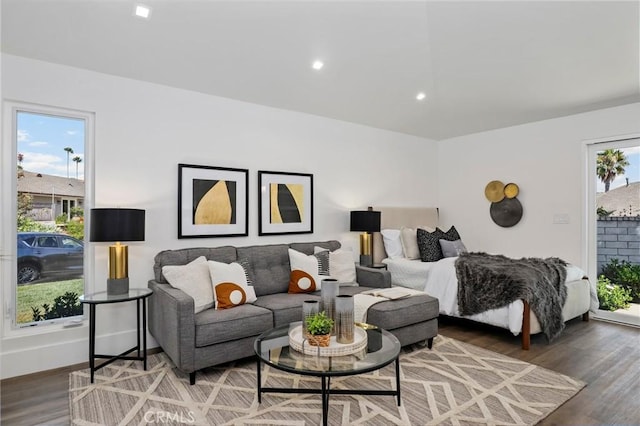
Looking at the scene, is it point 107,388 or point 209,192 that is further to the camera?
point 209,192

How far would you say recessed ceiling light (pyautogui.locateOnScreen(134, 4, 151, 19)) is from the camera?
238 centimetres

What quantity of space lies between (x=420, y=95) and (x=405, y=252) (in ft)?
6.54

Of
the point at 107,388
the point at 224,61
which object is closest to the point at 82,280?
the point at 107,388

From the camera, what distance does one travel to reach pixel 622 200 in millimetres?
4359

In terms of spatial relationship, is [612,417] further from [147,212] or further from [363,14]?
[147,212]

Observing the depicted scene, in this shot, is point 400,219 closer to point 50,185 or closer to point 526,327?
point 526,327

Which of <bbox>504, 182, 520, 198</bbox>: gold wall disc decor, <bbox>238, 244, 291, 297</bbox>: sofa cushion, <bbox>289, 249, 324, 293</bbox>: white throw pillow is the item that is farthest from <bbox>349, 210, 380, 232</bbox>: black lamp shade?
<bbox>504, 182, 520, 198</bbox>: gold wall disc decor

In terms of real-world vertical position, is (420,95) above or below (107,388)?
above

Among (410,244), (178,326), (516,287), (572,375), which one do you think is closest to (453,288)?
(516,287)

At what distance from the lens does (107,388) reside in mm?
2645

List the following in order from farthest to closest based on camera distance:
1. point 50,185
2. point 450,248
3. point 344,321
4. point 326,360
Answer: point 450,248 < point 50,185 < point 344,321 < point 326,360

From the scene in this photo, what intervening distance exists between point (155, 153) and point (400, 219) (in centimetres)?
341

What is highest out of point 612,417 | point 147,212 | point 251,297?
point 147,212

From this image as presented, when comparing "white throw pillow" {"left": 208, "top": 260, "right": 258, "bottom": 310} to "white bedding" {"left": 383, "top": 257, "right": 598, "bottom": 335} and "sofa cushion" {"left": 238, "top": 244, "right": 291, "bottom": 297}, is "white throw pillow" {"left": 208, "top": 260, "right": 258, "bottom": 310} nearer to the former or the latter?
"sofa cushion" {"left": 238, "top": 244, "right": 291, "bottom": 297}
